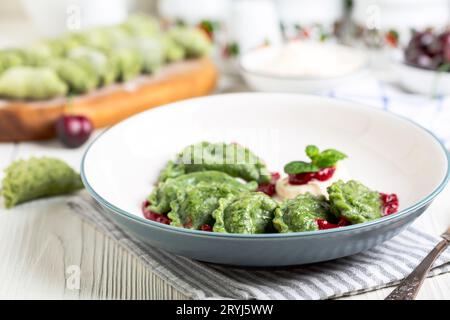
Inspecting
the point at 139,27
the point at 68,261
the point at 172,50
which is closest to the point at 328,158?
the point at 68,261

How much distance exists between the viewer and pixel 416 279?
4.72 ft

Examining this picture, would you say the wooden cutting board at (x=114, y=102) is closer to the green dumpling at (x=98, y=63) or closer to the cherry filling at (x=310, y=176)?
the green dumpling at (x=98, y=63)

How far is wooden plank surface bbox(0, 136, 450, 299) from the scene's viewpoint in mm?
1531

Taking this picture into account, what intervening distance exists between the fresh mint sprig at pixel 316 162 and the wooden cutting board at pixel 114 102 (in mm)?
1109

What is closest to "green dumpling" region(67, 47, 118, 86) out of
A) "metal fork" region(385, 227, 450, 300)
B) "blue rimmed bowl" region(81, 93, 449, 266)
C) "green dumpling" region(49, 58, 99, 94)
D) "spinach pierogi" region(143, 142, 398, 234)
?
"green dumpling" region(49, 58, 99, 94)

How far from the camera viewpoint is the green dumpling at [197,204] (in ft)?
5.09

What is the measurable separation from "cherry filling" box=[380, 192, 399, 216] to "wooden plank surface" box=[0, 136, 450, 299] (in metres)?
0.17

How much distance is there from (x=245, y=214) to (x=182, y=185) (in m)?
0.30

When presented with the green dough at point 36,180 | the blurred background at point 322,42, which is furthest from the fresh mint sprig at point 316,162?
the blurred background at point 322,42

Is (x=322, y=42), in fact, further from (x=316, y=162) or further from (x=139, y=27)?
(x=316, y=162)

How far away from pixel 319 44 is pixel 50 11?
1.50 metres
